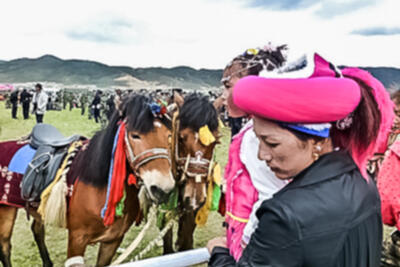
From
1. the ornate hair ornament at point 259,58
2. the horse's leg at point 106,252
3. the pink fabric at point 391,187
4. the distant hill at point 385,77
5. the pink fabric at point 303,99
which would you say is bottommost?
the horse's leg at point 106,252

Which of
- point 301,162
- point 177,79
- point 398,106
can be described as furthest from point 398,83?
A: point 177,79

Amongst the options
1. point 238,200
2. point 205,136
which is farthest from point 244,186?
point 205,136

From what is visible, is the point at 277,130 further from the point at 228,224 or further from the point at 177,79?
the point at 177,79

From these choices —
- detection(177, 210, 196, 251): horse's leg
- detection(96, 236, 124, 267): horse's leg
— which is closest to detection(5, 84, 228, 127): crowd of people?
detection(96, 236, 124, 267): horse's leg

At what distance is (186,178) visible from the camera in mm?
3174

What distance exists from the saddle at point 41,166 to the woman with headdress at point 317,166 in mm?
2322

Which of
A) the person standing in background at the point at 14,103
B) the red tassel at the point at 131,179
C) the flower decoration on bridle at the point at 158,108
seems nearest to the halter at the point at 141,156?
the red tassel at the point at 131,179

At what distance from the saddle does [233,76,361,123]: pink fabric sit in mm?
2385

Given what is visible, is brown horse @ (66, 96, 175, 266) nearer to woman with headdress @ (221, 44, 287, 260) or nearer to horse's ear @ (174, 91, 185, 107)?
horse's ear @ (174, 91, 185, 107)

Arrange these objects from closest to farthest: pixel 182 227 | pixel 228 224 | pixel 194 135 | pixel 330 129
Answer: pixel 330 129, pixel 228 224, pixel 194 135, pixel 182 227

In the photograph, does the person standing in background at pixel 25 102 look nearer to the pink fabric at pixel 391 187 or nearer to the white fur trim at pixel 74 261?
the white fur trim at pixel 74 261

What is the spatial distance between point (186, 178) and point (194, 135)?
463 millimetres

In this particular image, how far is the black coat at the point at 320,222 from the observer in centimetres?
75

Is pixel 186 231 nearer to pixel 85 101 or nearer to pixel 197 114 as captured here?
pixel 197 114
